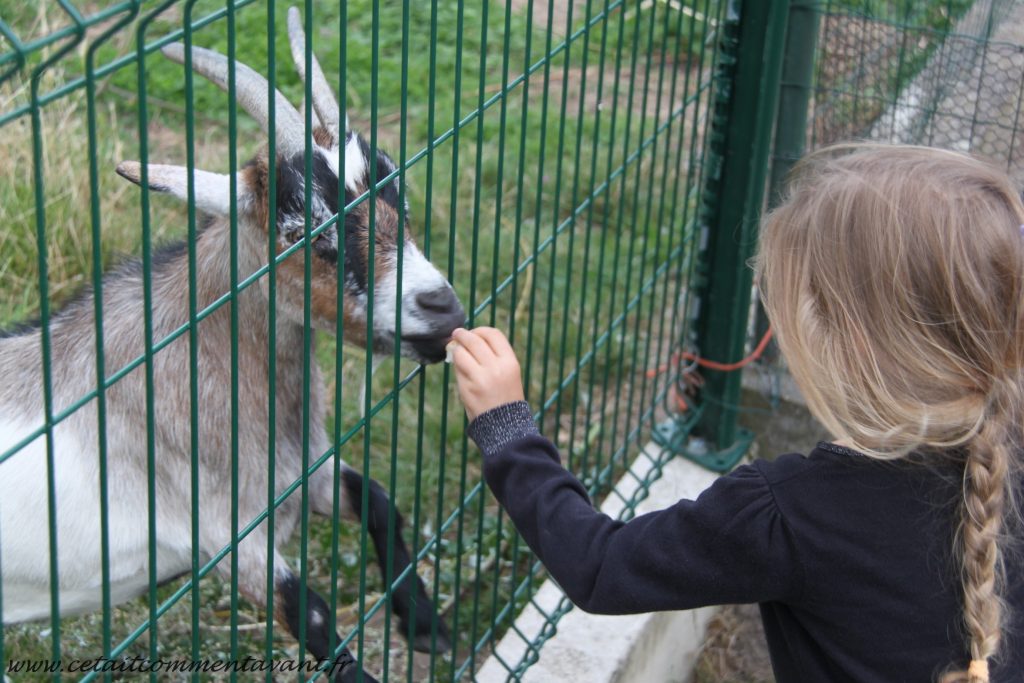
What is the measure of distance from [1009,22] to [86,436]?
2683 mm

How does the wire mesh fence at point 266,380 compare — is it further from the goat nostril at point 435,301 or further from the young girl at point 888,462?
the young girl at point 888,462

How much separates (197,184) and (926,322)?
53.7 inches

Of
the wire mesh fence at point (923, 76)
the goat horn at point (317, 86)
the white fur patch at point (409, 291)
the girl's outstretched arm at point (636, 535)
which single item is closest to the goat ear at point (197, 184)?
the goat horn at point (317, 86)

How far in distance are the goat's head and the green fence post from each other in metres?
1.09

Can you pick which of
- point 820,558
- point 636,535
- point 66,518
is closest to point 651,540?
point 636,535

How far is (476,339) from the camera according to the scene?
2.09 m

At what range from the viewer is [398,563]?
3041mm

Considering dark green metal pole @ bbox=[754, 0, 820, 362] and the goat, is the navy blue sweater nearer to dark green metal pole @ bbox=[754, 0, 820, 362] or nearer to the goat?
the goat

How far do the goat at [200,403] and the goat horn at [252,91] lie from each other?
0.02 metres

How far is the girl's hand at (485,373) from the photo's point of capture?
6.53 ft

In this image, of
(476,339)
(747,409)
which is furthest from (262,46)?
(476,339)

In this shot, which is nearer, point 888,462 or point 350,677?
point 888,462

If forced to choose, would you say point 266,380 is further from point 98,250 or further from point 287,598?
point 98,250

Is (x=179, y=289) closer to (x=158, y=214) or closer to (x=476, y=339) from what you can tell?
(x=476, y=339)
